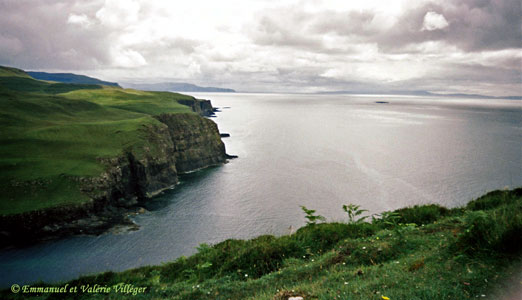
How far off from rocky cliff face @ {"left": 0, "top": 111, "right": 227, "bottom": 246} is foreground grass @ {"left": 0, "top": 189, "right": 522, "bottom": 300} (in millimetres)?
42381

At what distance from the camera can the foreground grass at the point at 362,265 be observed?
7.46 metres

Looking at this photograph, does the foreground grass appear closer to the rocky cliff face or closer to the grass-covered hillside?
the rocky cliff face

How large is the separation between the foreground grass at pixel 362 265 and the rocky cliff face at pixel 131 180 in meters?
42.4

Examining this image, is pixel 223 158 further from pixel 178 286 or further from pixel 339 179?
pixel 178 286

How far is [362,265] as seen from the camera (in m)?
10.5

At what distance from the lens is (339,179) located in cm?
8438

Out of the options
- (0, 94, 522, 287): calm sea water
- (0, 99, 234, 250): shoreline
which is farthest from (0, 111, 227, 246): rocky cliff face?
(0, 94, 522, 287): calm sea water

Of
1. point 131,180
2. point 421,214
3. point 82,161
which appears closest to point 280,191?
point 131,180

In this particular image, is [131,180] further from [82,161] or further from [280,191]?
[280,191]

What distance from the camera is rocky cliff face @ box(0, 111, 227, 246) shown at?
4783 centimetres

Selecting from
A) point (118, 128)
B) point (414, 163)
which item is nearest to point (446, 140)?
point (414, 163)

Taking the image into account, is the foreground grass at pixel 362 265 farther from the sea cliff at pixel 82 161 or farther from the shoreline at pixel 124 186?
the sea cliff at pixel 82 161

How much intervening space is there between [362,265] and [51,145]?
82.5 metres

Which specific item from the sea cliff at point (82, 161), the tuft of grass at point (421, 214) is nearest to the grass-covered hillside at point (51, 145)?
the sea cliff at point (82, 161)
